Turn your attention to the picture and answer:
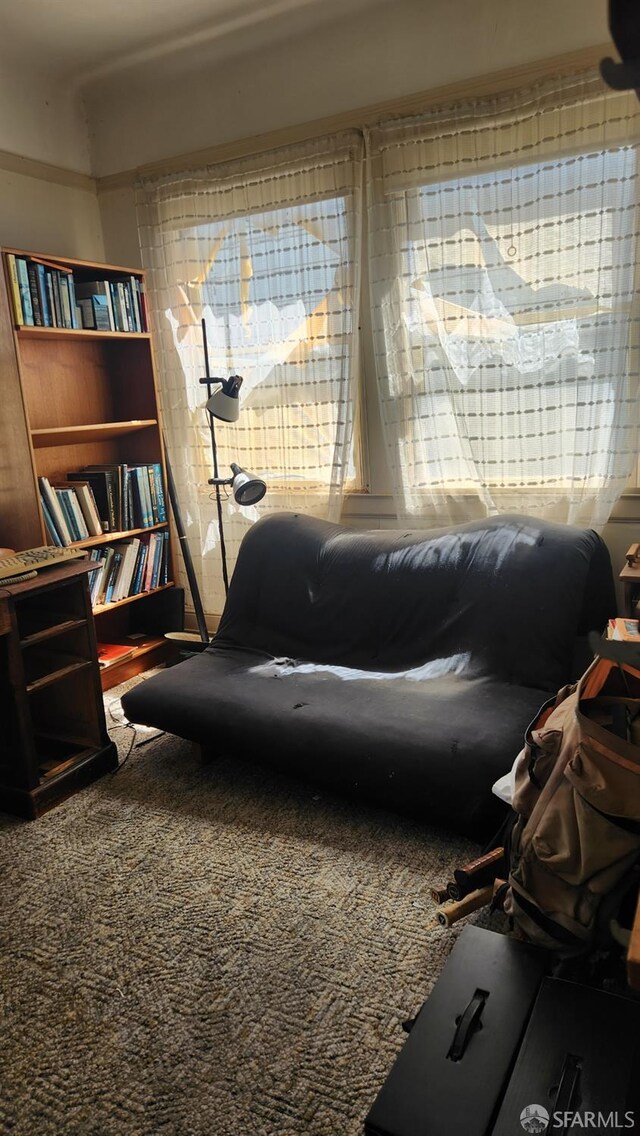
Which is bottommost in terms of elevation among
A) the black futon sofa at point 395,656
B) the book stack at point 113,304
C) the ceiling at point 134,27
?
the black futon sofa at point 395,656

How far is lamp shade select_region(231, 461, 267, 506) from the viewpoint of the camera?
3074 mm

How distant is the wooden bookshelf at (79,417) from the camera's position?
2938 millimetres

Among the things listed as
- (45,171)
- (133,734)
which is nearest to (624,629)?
(133,734)

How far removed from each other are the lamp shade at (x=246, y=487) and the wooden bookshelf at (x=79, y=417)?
69cm

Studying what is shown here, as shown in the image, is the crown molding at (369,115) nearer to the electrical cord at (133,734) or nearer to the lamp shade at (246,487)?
the lamp shade at (246,487)

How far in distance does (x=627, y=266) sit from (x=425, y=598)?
1.37 m

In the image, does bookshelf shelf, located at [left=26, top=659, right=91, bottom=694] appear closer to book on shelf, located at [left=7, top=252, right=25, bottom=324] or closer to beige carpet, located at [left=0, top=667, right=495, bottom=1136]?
beige carpet, located at [left=0, top=667, right=495, bottom=1136]

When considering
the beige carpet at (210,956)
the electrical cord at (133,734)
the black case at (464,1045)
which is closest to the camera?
the black case at (464,1045)

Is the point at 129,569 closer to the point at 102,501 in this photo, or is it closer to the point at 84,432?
the point at 102,501

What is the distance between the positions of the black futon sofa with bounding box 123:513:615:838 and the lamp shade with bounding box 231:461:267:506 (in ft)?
0.47

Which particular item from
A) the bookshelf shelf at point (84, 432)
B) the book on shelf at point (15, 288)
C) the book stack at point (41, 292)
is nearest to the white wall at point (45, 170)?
the book stack at point (41, 292)

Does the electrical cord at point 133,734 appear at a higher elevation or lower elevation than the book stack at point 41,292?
lower

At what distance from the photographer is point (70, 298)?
3.19m

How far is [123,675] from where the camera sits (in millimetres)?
3598
